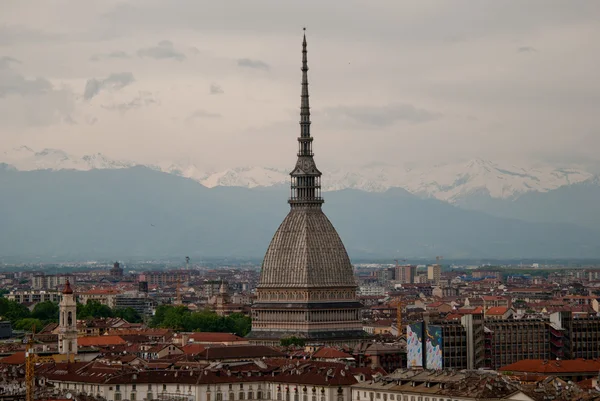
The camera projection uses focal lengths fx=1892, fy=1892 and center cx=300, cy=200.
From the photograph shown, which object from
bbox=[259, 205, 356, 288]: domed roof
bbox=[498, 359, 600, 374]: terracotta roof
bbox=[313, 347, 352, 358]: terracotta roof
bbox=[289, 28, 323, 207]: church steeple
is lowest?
bbox=[498, 359, 600, 374]: terracotta roof

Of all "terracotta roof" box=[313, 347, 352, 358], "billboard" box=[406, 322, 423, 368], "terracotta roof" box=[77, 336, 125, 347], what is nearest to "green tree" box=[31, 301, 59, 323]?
"terracotta roof" box=[77, 336, 125, 347]

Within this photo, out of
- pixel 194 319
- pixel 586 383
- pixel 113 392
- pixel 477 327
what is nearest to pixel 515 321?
pixel 477 327

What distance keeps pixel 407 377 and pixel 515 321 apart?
2411 centimetres

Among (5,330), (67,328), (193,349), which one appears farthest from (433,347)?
(5,330)

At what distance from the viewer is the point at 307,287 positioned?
127750mm

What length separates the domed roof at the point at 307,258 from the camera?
128500mm

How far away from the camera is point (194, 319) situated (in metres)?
156

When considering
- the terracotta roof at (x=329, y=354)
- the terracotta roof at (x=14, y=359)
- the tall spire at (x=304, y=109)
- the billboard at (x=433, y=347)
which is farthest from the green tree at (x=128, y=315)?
the billboard at (x=433, y=347)

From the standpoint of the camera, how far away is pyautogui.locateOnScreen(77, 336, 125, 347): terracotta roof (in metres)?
123

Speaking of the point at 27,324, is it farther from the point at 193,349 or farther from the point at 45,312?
the point at 193,349

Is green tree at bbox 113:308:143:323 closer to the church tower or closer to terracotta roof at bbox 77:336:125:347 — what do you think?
terracotta roof at bbox 77:336:125:347

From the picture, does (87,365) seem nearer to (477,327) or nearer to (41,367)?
(41,367)

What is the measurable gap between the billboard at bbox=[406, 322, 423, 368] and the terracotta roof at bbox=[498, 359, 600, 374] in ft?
17.1

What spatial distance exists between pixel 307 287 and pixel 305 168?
9.47 m
